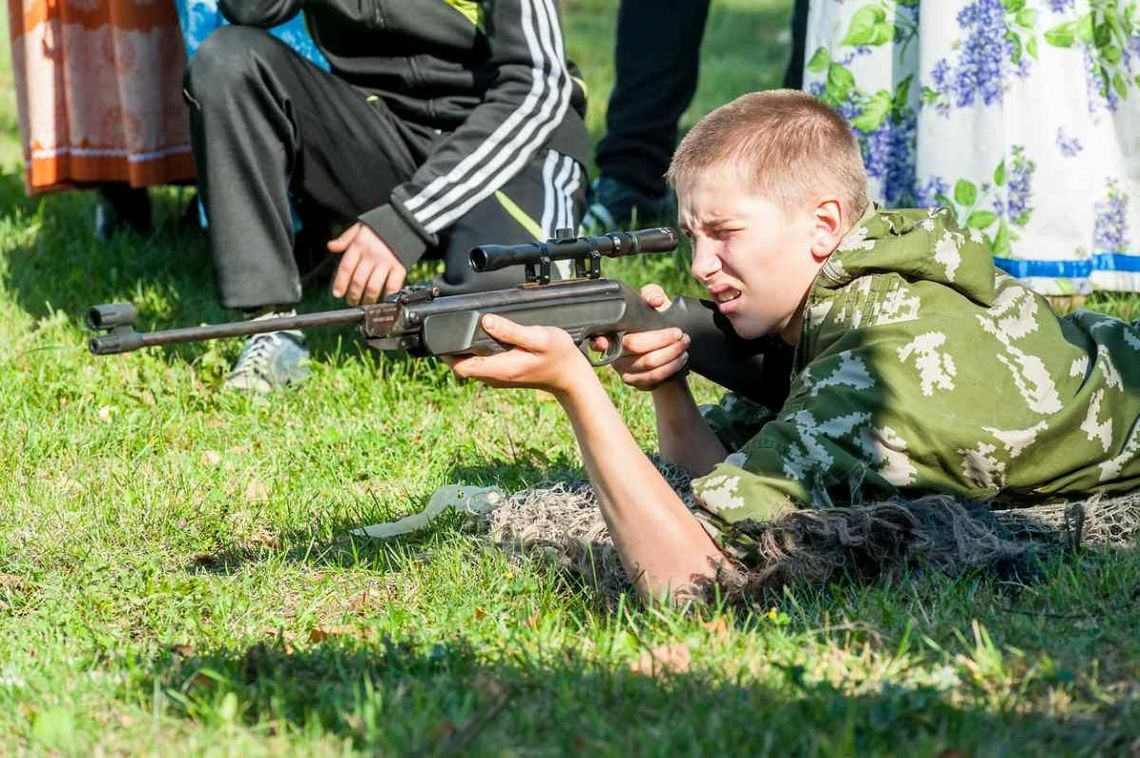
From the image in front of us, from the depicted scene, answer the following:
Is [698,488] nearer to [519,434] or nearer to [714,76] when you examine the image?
[519,434]

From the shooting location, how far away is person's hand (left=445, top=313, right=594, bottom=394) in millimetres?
2945

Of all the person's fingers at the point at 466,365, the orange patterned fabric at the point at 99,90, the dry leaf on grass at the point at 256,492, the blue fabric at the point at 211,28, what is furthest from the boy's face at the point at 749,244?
Answer: the orange patterned fabric at the point at 99,90

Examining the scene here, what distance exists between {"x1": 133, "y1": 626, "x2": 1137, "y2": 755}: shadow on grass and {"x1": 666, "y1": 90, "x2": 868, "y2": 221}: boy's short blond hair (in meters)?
1.13

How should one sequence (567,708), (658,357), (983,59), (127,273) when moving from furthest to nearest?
(127,273)
(983,59)
(658,357)
(567,708)

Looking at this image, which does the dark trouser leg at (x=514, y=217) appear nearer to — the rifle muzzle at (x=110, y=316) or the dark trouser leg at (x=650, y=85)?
the dark trouser leg at (x=650, y=85)

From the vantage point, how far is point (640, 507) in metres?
2.97

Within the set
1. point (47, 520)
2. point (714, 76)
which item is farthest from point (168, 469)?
point (714, 76)

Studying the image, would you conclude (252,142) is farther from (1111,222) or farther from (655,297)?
(1111,222)

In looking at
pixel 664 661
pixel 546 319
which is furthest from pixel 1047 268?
pixel 664 661

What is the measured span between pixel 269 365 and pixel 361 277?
1.84 feet

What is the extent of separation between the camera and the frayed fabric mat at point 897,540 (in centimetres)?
300

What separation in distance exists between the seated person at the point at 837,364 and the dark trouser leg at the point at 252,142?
162cm

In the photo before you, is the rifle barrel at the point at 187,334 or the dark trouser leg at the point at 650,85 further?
the dark trouser leg at the point at 650,85

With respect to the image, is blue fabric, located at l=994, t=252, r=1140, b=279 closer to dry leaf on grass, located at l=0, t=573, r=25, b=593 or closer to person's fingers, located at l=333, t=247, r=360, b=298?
person's fingers, located at l=333, t=247, r=360, b=298
